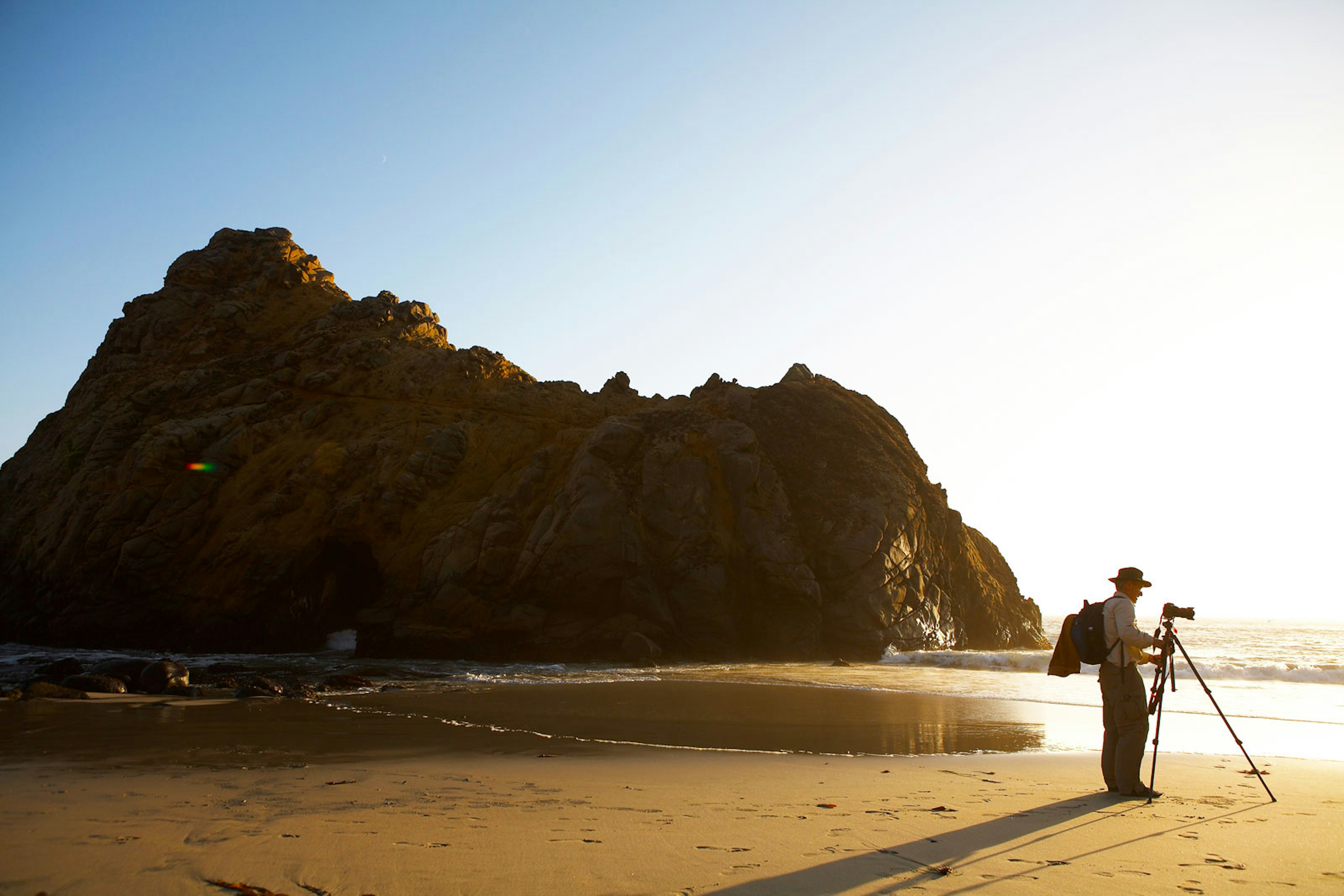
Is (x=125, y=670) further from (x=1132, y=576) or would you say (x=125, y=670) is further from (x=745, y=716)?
(x=1132, y=576)

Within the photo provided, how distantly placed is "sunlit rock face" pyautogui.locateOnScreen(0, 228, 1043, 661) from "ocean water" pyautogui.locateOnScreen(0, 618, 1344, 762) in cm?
238

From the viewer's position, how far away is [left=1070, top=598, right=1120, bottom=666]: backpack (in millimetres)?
7195

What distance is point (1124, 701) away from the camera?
706 centimetres

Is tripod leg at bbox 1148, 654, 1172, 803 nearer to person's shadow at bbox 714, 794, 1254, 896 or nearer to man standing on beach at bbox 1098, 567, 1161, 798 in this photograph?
man standing on beach at bbox 1098, 567, 1161, 798

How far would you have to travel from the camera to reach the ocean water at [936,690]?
10.9m

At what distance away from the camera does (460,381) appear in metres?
40.1

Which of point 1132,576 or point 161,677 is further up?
point 1132,576

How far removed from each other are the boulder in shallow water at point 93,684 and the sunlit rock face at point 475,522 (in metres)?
12.8

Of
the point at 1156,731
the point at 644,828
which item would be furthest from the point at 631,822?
the point at 1156,731

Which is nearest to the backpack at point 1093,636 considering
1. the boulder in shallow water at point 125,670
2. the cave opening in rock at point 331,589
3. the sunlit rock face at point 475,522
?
the boulder in shallow water at point 125,670

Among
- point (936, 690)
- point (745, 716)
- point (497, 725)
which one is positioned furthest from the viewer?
point (936, 690)

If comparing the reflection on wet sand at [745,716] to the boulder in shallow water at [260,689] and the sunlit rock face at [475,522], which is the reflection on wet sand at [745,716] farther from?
the sunlit rock face at [475,522]

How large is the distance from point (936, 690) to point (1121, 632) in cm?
1182

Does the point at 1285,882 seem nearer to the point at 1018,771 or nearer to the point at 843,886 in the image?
the point at 843,886
